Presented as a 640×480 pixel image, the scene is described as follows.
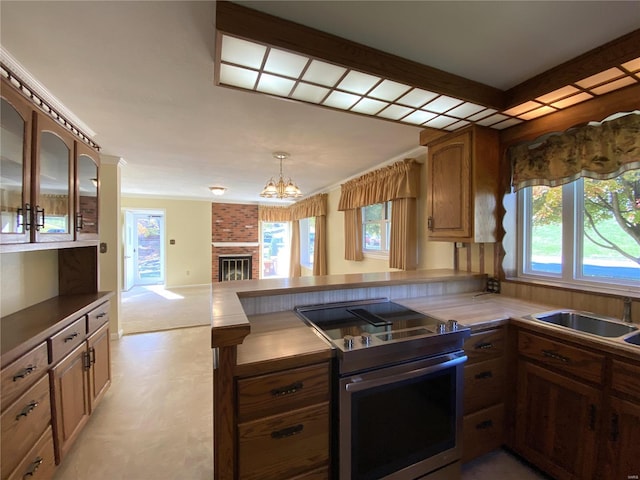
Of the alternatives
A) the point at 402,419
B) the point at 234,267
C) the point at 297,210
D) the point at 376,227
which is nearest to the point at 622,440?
the point at 402,419

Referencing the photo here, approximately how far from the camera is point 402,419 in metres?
1.35

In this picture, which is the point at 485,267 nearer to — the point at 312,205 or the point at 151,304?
the point at 312,205

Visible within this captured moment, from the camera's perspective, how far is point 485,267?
96.6 inches

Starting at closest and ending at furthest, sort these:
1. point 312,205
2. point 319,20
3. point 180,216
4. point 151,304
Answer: point 319,20, point 151,304, point 312,205, point 180,216

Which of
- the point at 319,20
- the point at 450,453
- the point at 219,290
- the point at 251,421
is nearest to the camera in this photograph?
the point at 251,421

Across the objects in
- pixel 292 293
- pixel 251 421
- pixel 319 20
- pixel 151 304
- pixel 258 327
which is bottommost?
pixel 151 304

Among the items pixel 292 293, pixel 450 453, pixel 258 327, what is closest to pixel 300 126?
pixel 292 293

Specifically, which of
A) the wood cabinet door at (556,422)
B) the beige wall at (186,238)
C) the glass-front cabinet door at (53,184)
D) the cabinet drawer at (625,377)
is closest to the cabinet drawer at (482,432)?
the wood cabinet door at (556,422)

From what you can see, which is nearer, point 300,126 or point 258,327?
point 258,327

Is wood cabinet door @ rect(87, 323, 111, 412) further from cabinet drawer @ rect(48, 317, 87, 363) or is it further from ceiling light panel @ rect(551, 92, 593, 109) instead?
ceiling light panel @ rect(551, 92, 593, 109)

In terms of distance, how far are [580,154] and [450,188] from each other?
2.72 ft

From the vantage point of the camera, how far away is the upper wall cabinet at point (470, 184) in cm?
217

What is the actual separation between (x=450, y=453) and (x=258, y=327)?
125cm

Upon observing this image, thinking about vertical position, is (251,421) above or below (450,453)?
above
